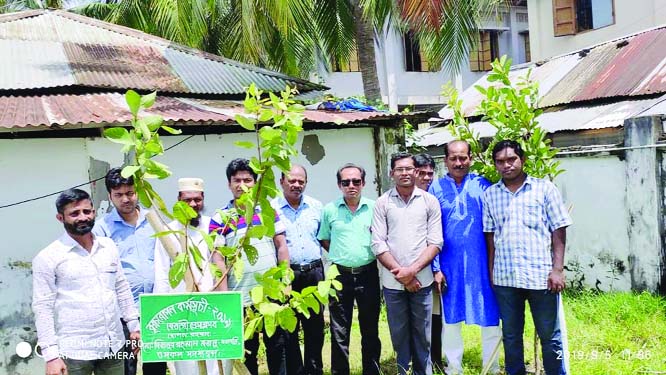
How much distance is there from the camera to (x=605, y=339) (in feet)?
16.2

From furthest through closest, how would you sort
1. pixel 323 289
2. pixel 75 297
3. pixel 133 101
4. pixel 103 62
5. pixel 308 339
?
pixel 103 62 < pixel 308 339 < pixel 75 297 < pixel 323 289 < pixel 133 101

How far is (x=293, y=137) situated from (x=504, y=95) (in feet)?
7.99

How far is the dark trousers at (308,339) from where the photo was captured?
13.4 feet

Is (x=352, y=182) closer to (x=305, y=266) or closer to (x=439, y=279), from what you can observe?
(x=305, y=266)

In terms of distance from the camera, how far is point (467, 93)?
11109 mm

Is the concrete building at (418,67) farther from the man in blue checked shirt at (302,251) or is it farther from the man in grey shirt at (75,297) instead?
the man in grey shirt at (75,297)

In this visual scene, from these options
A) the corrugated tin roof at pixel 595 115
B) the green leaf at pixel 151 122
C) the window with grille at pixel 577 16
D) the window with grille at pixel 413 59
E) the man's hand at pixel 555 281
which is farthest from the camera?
the window with grille at pixel 413 59

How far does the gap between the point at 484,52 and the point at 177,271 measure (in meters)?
19.6

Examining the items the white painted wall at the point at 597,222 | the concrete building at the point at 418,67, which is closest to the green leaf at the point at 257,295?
the white painted wall at the point at 597,222

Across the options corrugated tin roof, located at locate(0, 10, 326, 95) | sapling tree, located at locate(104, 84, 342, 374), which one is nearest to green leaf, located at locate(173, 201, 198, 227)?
sapling tree, located at locate(104, 84, 342, 374)


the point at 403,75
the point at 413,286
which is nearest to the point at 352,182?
the point at 413,286

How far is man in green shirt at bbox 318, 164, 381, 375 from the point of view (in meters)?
4.03

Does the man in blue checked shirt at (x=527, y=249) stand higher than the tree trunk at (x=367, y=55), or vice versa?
the tree trunk at (x=367, y=55)

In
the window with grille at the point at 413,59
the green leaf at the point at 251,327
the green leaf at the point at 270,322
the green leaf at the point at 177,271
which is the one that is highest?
the window with grille at the point at 413,59
